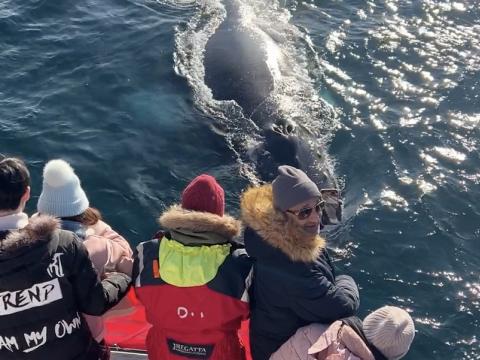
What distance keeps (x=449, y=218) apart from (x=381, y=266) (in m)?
1.49

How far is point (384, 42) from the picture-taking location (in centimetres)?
1315

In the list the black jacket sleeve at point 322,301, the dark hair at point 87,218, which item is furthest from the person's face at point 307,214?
the dark hair at point 87,218

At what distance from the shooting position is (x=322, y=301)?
4.62 metres

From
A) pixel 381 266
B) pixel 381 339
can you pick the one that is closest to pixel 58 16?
pixel 381 266

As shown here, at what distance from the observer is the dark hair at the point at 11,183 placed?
13.8ft

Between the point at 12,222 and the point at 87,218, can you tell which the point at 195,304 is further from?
the point at 12,222

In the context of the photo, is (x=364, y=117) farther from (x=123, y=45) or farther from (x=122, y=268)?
(x=122, y=268)

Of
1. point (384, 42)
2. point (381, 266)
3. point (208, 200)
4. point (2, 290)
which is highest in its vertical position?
point (208, 200)

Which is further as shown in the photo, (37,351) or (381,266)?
(381,266)

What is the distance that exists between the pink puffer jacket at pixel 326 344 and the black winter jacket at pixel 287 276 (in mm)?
114

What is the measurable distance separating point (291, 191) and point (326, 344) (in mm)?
1145

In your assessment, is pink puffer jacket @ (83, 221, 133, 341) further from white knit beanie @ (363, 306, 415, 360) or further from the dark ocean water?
the dark ocean water

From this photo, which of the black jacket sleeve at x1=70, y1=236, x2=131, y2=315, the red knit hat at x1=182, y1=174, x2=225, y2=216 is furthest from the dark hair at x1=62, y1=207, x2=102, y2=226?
the red knit hat at x1=182, y1=174, x2=225, y2=216

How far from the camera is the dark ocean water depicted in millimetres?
8469
